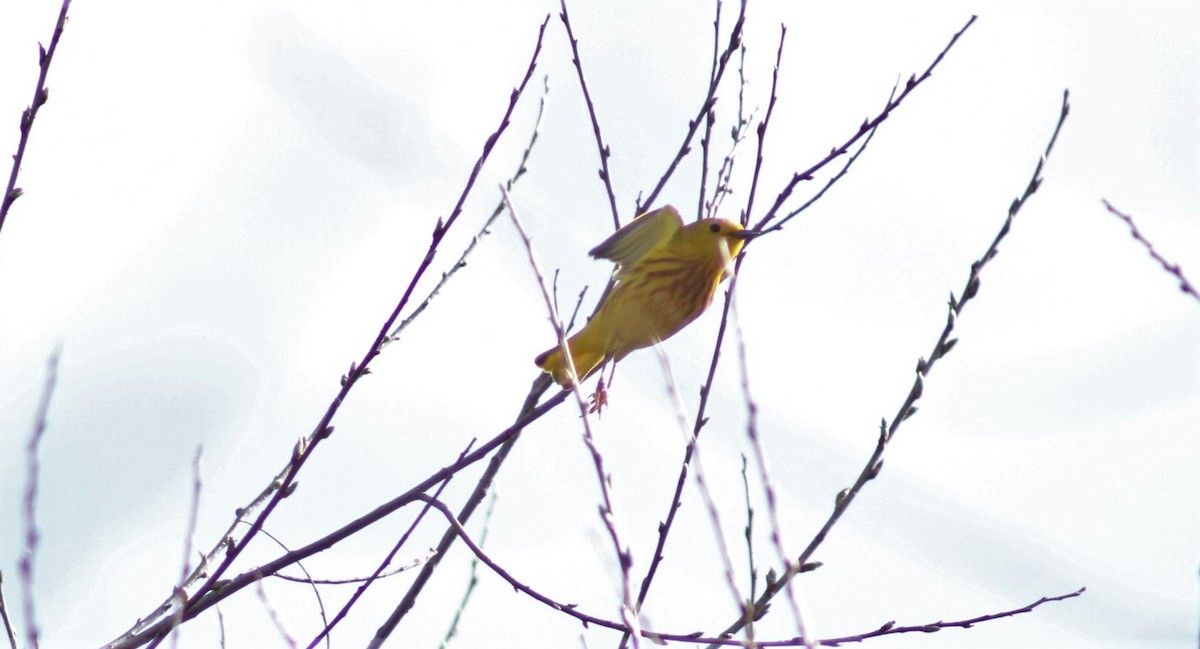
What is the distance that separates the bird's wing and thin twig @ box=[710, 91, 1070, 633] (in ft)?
6.54

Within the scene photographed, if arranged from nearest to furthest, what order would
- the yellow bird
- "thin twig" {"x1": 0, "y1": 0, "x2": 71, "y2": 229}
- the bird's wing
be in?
1. "thin twig" {"x1": 0, "y1": 0, "x2": 71, "y2": 229}
2. the bird's wing
3. the yellow bird

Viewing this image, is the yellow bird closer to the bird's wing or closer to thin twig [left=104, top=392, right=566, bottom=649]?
the bird's wing

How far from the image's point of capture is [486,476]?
13.4ft

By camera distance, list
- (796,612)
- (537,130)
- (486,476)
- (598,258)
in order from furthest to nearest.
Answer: (598,258)
(537,130)
(486,476)
(796,612)

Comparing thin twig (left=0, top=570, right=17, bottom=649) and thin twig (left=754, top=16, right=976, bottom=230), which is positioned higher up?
thin twig (left=754, top=16, right=976, bottom=230)

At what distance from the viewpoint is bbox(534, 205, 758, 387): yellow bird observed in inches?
214

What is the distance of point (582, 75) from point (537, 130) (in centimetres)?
38

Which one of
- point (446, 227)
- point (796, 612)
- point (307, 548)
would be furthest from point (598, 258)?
point (796, 612)

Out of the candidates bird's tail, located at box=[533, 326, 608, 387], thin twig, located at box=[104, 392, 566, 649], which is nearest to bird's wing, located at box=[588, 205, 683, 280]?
bird's tail, located at box=[533, 326, 608, 387]

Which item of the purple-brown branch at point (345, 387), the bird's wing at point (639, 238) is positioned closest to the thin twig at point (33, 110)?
the purple-brown branch at point (345, 387)

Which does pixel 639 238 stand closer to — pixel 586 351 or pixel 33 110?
pixel 586 351

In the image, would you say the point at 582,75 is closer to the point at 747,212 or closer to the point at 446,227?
the point at 747,212

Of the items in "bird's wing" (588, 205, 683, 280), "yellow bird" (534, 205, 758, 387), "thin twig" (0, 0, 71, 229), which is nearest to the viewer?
"thin twig" (0, 0, 71, 229)

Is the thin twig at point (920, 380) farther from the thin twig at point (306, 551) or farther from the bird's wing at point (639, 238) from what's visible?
the bird's wing at point (639, 238)
